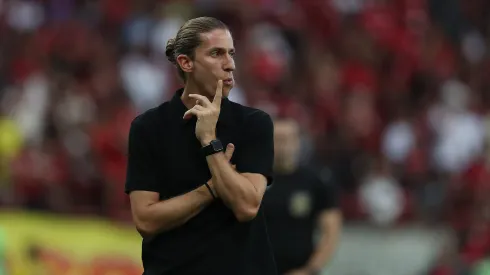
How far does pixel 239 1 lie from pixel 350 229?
4.60 metres

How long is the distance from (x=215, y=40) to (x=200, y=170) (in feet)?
1.79

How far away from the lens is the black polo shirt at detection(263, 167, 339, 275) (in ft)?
26.5

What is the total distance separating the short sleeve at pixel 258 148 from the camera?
4.98 m

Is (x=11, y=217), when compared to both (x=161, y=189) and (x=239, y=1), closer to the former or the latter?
(x=239, y=1)

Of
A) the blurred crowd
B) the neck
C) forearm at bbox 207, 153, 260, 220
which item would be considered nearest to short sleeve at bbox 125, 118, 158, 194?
the neck

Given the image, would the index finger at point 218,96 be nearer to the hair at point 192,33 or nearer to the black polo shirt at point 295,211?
the hair at point 192,33

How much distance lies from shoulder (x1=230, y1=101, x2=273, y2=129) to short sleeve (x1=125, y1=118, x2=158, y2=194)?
399 mm

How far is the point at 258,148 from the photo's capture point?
16.5 ft

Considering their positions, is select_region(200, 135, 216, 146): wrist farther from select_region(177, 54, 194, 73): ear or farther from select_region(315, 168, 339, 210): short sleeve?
select_region(315, 168, 339, 210): short sleeve

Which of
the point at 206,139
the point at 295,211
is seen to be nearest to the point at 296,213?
the point at 295,211

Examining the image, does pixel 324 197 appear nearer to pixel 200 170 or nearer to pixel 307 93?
pixel 200 170

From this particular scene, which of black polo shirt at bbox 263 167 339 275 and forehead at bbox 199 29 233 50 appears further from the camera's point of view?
black polo shirt at bbox 263 167 339 275

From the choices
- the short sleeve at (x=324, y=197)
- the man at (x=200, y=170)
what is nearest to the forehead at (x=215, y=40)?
the man at (x=200, y=170)

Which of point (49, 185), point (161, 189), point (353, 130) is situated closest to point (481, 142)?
point (353, 130)
